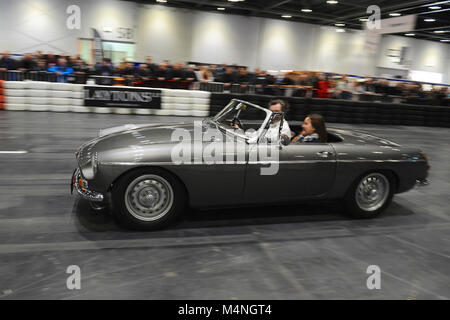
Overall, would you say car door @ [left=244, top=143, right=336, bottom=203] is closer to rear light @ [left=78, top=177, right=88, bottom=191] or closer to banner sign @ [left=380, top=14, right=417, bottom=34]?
rear light @ [left=78, top=177, right=88, bottom=191]

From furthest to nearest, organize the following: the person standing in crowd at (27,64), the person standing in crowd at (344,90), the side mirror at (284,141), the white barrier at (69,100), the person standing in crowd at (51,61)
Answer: the person standing in crowd at (344,90) → the person standing in crowd at (51,61) → the person standing in crowd at (27,64) → the white barrier at (69,100) → the side mirror at (284,141)

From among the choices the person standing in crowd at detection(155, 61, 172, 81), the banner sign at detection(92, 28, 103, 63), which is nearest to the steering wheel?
the person standing in crowd at detection(155, 61, 172, 81)

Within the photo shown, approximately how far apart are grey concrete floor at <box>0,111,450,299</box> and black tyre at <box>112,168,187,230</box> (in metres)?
0.14

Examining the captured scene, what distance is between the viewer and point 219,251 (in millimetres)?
3695

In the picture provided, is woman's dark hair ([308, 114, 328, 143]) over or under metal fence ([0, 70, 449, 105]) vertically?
under

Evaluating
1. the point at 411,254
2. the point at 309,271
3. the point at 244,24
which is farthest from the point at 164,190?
the point at 244,24

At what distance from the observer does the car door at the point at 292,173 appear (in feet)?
13.6

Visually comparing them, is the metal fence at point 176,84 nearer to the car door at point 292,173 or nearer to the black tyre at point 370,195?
the car door at point 292,173

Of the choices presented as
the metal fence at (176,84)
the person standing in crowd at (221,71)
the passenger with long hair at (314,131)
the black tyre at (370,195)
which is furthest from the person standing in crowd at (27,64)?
the black tyre at (370,195)

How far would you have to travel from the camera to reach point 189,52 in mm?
25250

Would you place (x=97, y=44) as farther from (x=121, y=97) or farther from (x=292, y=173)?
(x=292, y=173)

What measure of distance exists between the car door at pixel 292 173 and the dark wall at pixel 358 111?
8.78m

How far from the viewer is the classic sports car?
380cm

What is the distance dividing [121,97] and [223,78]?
446 cm
